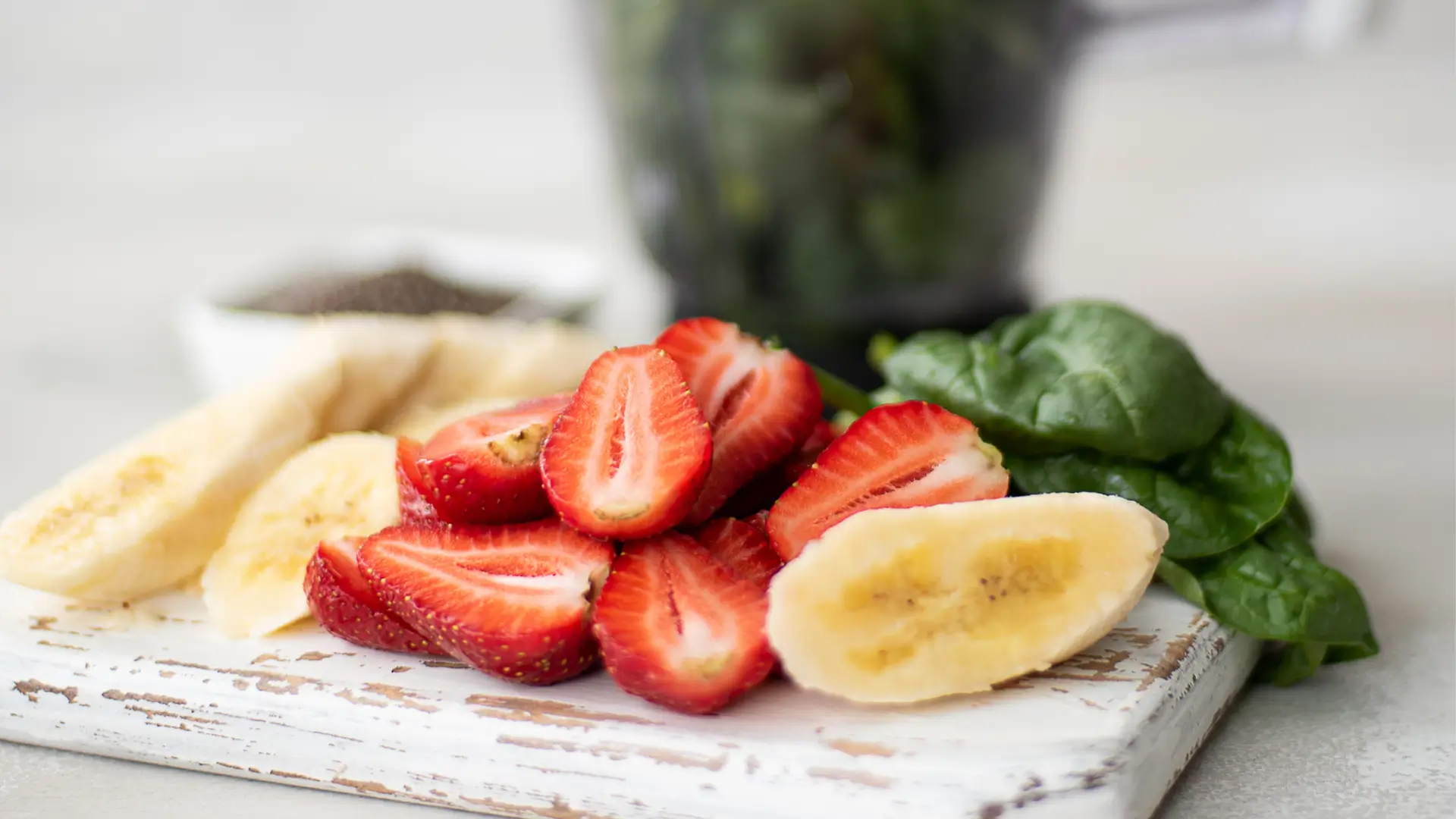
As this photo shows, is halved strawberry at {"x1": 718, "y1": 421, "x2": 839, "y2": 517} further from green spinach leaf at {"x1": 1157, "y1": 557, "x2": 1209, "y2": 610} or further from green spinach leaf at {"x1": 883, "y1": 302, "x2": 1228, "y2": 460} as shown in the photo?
green spinach leaf at {"x1": 1157, "y1": 557, "x2": 1209, "y2": 610}

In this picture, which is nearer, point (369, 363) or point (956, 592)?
point (956, 592)

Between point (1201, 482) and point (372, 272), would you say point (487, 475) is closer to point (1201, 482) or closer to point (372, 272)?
point (1201, 482)

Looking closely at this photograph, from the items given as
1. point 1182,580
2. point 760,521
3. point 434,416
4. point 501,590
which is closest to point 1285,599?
point 1182,580

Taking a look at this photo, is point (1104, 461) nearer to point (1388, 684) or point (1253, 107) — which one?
point (1388, 684)

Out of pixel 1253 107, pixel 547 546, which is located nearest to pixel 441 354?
pixel 547 546

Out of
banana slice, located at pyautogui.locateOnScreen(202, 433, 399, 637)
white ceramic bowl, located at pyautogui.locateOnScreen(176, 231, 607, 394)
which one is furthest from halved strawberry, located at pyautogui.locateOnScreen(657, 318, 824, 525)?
white ceramic bowl, located at pyautogui.locateOnScreen(176, 231, 607, 394)

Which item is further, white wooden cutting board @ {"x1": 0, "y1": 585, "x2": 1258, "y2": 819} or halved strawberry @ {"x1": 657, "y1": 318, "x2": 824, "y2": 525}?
halved strawberry @ {"x1": 657, "y1": 318, "x2": 824, "y2": 525}
